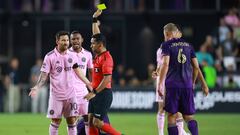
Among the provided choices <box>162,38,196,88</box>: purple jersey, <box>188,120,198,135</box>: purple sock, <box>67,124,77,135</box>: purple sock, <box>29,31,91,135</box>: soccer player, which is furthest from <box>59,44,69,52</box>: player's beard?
<box>188,120,198,135</box>: purple sock

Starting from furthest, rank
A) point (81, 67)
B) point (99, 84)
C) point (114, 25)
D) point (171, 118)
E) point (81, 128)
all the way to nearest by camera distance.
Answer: point (114, 25)
point (81, 67)
point (81, 128)
point (171, 118)
point (99, 84)

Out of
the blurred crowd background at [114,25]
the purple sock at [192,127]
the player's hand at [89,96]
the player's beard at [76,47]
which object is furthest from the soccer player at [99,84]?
the blurred crowd background at [114,25]

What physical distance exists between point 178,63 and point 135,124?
8415mm

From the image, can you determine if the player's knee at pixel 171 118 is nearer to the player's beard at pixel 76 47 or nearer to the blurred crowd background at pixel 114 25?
the player's beard at pixel 76 47

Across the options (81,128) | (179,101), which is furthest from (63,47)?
(179,101)

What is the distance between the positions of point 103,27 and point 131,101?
599cm

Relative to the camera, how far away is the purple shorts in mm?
15797

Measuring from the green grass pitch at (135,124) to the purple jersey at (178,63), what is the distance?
449cm

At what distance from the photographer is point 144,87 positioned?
3061cm

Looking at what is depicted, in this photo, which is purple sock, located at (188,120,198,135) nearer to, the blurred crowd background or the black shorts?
the black shorts

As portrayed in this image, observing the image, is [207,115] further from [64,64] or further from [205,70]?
[64,64]

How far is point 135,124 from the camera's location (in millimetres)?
24062

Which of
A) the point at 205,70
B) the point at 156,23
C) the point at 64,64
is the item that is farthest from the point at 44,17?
the point at 64,64

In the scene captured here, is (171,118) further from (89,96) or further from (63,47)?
(63,47)
